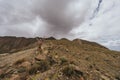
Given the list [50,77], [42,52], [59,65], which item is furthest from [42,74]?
[42,52]

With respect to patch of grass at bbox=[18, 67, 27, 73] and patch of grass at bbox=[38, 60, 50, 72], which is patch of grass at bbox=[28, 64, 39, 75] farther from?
patch of grass at bbox=[18, 67, 27, 73]

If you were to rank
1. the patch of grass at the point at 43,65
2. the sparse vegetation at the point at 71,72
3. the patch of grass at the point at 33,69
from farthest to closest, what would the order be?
the patch of grass at the point at 43,65 < the patch of grass at the point at 33,69 < the sparse vegetation at the point at 71,72

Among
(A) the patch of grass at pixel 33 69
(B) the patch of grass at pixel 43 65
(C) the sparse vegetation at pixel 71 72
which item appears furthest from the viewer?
(B) the patch of grass at pixel 43 65

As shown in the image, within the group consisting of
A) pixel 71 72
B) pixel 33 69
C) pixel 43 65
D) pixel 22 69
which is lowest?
pixel 22 69

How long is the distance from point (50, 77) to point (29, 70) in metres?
3.94

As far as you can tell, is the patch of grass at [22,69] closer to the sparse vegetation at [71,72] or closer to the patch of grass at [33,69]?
the patch of grass at [33,69]

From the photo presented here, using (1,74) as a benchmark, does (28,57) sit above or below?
above

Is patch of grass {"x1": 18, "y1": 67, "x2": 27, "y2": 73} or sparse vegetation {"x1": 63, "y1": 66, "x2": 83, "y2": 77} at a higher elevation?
sparse vegetation {"x1": 63, "y1": 66, "x2": 83, "y2": 77}

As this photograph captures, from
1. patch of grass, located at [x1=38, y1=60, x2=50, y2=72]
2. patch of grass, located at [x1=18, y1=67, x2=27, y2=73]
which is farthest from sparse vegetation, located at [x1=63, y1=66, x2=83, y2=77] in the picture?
patch of grass, located at [x1=18, y1=67, x2=27, y2=73]

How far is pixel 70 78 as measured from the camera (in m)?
23.6

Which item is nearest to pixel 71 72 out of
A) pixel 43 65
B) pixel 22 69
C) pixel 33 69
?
pixel 43 65

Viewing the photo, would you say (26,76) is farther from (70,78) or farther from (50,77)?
(70,78)

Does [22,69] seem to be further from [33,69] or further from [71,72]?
[71,72]

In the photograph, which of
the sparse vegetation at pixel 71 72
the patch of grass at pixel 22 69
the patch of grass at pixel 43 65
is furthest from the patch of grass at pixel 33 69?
the sparse vegetation at pixel 71 72
